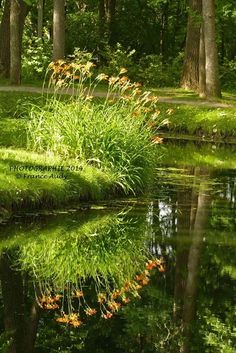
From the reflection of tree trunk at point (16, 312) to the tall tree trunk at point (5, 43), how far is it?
20.1 metres

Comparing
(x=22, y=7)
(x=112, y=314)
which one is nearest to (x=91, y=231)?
(x=112, y=314)

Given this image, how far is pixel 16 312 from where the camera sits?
757 centimetres

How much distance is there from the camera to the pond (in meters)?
7.06

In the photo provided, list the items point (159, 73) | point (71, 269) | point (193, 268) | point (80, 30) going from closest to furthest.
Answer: point (71, 269) → point (193, 268) → point (159, 73) → point (80, 30)

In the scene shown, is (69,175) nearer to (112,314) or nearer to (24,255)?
(24,255)

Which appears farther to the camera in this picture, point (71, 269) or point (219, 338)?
point (71, 269)

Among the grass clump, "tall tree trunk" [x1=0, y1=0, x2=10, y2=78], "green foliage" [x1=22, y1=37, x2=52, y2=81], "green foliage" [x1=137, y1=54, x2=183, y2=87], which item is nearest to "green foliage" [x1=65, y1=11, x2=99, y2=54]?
"green foliage" [x1=137, y1=54, x2=183, y2=87]

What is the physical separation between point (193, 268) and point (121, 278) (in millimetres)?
921

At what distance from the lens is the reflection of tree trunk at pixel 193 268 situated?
7348mm

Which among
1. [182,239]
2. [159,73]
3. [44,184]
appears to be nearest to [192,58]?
[159,73]

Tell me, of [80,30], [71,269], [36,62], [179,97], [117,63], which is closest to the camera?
[71,269]

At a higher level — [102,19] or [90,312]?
[102,19]

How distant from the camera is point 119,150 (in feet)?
42.8

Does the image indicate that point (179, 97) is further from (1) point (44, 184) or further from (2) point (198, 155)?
(1) point (44, 184)
